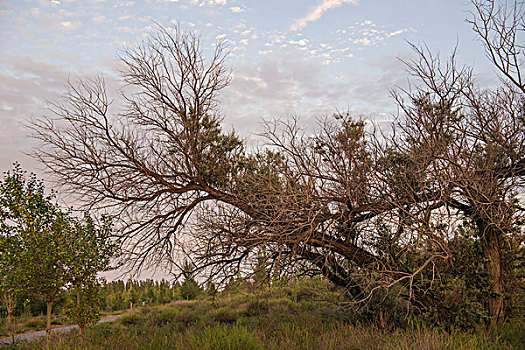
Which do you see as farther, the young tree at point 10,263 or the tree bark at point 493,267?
the young tree at point 10,263

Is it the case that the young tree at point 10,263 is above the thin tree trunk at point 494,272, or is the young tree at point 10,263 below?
above

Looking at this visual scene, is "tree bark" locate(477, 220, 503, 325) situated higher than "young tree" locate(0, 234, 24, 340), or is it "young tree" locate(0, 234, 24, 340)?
"young tree" locate(0, 234, 24, 340)

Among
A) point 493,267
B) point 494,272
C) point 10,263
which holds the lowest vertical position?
Answer: point 494,272

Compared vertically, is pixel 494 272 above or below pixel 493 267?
below

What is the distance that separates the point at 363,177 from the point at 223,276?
181 inches

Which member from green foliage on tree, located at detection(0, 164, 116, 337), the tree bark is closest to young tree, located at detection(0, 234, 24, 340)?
green foliage on tree, located at detection(0, 164, 116, 337)

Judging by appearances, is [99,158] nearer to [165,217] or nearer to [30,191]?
[165,217]

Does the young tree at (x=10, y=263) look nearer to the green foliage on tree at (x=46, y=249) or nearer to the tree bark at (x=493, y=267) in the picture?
the green foliage on tree at (x=46, y=249)

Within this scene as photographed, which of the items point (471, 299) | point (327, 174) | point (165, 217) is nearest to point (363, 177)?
point (327, 174)

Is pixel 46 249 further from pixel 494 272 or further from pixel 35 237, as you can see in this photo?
pixel 494 272

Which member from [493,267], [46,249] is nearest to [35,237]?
[46,249]

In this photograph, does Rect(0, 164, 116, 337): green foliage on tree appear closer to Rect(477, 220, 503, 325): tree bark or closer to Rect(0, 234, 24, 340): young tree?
Rect(0, 234, 24, 340): young tree

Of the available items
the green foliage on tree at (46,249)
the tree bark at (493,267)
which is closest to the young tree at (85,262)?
the green foliage on tree at (46,249)

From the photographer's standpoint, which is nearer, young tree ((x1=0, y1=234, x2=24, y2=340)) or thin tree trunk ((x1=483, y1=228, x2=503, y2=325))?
thin tree trunk ((x1=483, y1=228, x2=503, y2=325))
